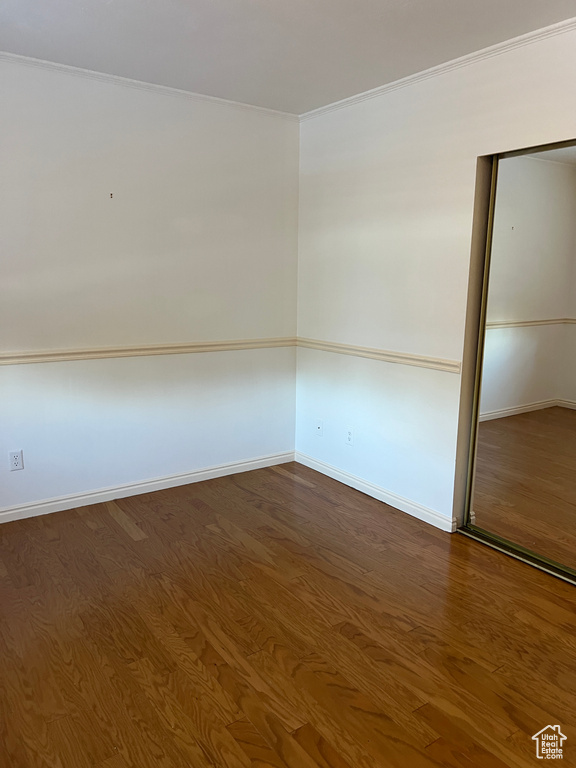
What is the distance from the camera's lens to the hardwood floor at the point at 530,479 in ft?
9.80

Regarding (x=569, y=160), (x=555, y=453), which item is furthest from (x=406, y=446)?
(x=569, y=160)

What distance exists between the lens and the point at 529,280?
292cm

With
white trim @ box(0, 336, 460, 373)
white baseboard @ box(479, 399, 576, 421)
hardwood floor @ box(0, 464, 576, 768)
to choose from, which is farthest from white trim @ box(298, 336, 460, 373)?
hardwood floor @ box(0, 464, 576, 768)

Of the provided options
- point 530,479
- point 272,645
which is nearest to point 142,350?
point 272,645

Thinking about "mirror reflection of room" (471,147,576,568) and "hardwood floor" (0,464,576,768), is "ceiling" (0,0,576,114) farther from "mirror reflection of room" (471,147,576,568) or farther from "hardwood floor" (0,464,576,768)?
"hardwood floor" (0,464,576,768)

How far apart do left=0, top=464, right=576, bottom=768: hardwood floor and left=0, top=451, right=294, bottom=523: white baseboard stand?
89 millimetres

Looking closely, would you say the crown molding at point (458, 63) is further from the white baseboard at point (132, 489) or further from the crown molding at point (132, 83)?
the white baseboard at point (132, 489)

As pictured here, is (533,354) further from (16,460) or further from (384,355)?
(16,460)

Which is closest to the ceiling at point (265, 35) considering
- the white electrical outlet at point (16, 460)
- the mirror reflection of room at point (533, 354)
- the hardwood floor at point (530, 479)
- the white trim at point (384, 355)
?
the mirror reflection of room at point (533, 354)

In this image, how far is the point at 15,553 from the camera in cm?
282

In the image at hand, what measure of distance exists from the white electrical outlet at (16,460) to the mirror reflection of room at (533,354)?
2.59 meters

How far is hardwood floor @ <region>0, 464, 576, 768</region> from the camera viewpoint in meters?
1.71

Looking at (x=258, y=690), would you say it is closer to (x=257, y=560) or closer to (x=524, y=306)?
(x=257, y=560)

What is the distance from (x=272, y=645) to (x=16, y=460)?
1.89m
